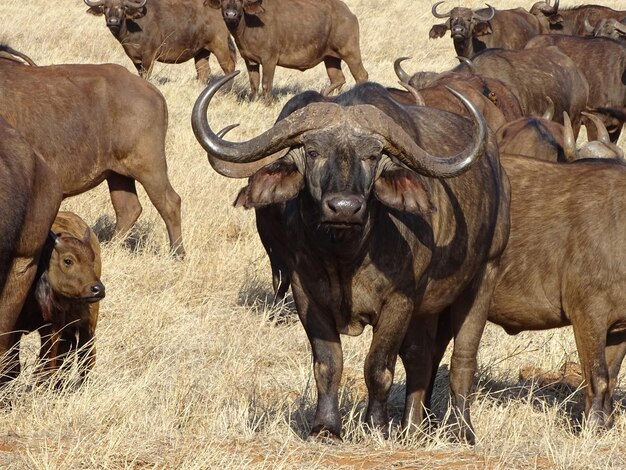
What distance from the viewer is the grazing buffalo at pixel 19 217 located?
6.32 metres

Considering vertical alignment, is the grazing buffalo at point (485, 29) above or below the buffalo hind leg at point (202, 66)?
above

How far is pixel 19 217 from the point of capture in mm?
6383

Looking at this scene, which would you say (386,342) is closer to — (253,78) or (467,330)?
(467,330)

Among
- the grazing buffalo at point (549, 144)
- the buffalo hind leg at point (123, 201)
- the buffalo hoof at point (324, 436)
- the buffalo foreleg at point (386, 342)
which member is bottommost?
the buffalo hind leg at point (123, 201)

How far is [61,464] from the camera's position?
490 centimetres

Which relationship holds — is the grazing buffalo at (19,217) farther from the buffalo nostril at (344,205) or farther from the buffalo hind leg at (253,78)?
the buffalo hind leg at (253,78)

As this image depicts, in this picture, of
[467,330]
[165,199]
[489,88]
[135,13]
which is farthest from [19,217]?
[135,13]

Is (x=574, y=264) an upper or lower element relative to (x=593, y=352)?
upper

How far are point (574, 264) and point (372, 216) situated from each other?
6.61 ft

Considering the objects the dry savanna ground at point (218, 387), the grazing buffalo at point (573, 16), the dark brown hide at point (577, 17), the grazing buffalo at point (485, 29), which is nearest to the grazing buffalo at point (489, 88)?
the dry savanna ground at point (218, 387)

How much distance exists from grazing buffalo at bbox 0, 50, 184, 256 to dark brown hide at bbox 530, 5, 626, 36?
15265mm

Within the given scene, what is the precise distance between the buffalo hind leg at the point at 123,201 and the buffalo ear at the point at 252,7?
9043 millimetres

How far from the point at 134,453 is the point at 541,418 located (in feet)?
8.84

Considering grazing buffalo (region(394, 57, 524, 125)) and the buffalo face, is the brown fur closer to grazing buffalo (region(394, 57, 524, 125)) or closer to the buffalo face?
the buffalo face
